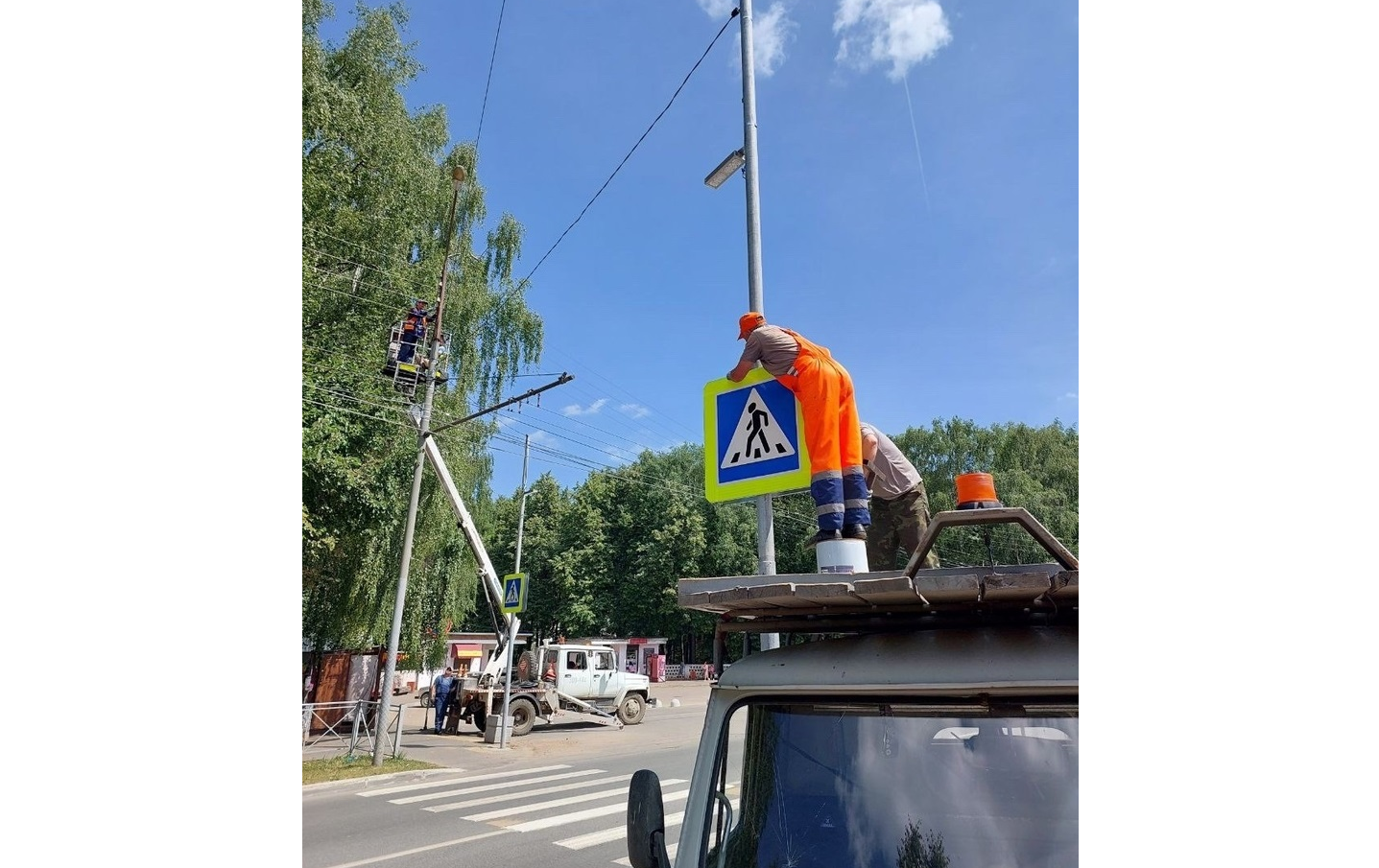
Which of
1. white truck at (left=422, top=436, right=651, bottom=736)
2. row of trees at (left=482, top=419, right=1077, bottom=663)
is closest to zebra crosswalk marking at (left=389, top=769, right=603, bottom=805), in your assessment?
white truck at (left=422, top=436, right=651, bottom=736)

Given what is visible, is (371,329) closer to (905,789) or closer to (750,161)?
(750,161)

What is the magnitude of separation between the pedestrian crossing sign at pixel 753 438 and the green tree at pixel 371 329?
492 inches

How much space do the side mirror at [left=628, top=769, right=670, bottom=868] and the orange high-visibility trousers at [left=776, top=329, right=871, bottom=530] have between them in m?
1.22

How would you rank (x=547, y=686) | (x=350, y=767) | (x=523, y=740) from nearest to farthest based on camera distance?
(x=350, y=767), (x=523, y=740), (x=547, y=686)

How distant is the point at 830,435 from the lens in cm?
328

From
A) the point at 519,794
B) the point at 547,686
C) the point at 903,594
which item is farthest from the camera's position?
the point at 547,686

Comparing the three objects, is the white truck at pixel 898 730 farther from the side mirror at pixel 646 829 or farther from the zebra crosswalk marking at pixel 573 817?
the zebra crosswalk marking at pixel 573 817

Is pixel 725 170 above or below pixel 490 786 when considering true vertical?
above

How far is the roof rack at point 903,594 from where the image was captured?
1.68 m

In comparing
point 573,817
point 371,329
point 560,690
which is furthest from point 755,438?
point 560,690

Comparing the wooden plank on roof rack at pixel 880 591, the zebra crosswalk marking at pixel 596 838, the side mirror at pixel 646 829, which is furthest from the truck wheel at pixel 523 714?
the wooden plank on roof rack at pixel 880 591

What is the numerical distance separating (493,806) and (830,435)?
886 cm

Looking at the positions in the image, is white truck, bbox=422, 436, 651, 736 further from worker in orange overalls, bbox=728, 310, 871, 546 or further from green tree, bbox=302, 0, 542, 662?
worker in orange overalls, bbox=728, 310, 871, 546
